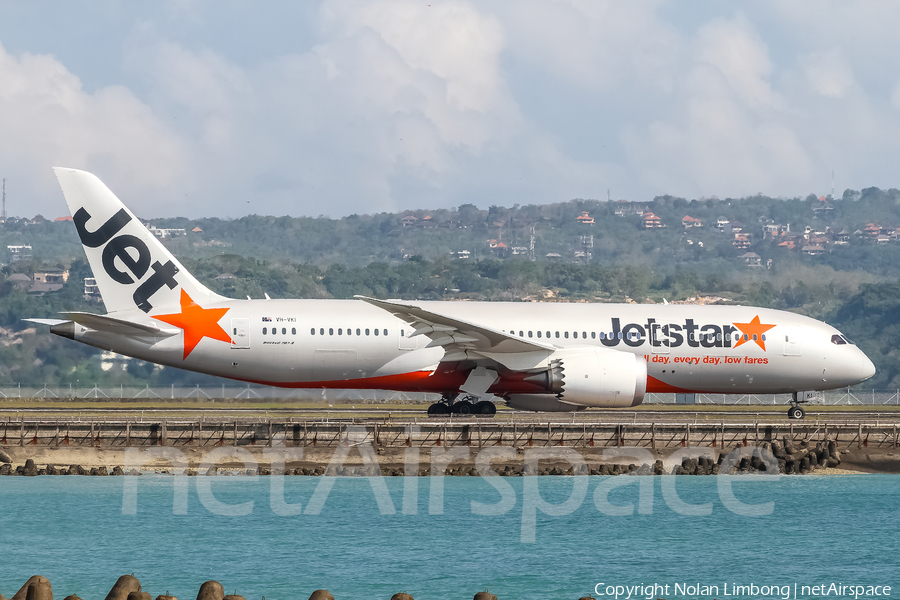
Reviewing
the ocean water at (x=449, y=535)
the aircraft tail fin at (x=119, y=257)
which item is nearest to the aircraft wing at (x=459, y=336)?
the ocean water at (x=449, y=535)

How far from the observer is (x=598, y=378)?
36719mm

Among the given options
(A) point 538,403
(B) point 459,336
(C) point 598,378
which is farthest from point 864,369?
(B) point 459,336

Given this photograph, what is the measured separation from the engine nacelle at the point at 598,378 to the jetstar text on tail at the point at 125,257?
12976mm

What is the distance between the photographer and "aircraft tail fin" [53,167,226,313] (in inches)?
1539

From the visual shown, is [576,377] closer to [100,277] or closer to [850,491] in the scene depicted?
[850,491]

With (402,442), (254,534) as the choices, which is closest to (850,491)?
(402,442)

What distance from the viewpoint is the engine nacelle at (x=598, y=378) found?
36.7 meters

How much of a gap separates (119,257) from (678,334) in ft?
61.8

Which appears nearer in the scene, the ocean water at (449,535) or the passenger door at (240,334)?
the ocean water at (449,535)

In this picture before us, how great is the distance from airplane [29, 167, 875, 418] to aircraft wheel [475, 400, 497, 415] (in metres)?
0.03

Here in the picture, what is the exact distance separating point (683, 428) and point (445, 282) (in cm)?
9645

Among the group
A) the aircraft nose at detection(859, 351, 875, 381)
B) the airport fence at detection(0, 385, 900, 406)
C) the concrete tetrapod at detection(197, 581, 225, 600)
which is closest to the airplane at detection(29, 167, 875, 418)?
the aircraft nose at detection(859, 351, 875, 381)

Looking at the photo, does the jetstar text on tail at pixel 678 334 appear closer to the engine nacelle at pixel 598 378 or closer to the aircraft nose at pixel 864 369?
the engine nacelle at pixel 598 378

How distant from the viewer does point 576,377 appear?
36719 millimetres
